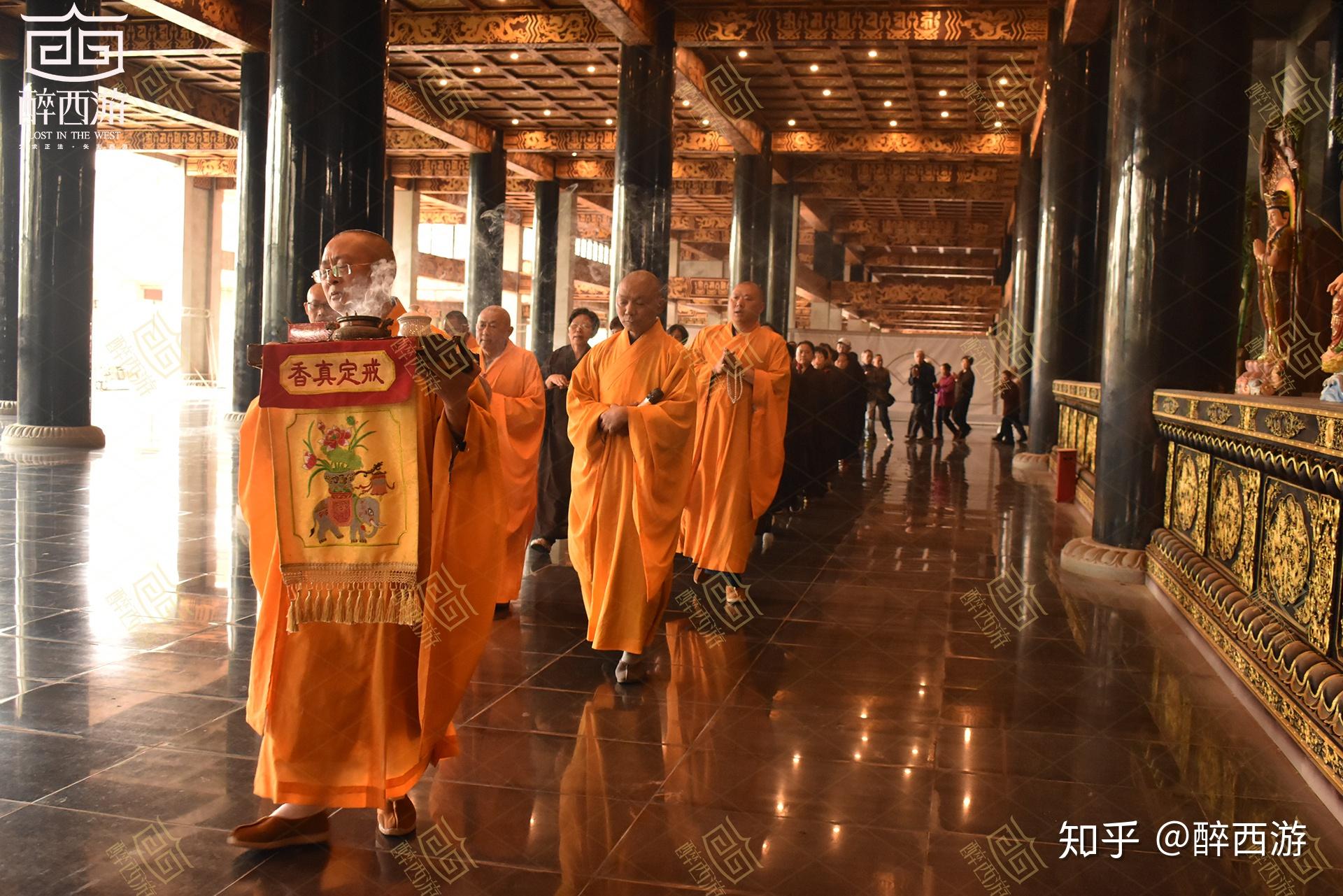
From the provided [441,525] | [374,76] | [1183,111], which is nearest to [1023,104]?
[1183,111]

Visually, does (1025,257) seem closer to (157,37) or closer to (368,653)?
(157,37)

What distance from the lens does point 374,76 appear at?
6.70 m

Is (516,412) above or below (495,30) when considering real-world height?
below

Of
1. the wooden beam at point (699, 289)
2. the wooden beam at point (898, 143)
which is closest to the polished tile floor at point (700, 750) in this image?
the wooden beam at point (898, 143)

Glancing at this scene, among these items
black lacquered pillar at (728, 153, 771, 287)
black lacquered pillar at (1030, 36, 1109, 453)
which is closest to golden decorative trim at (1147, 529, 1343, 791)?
black lacquered pillar at (1030, 36, 1109, 453)

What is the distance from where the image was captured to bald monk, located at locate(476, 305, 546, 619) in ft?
18.7

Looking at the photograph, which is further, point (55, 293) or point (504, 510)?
point (55, 293)

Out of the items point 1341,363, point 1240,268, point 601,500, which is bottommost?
point 601,500

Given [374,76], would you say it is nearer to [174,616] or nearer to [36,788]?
[174,616]

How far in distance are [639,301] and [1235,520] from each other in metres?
2.61

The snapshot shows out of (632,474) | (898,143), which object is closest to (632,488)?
(632,474)

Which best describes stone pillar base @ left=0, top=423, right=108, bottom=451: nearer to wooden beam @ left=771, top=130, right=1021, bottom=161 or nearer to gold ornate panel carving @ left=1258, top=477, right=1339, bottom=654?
gold ornate panel carving @ left=1258, top=477, right=1339, bottom=654

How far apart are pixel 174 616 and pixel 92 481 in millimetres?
4939

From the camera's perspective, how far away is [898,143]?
68.4ft
